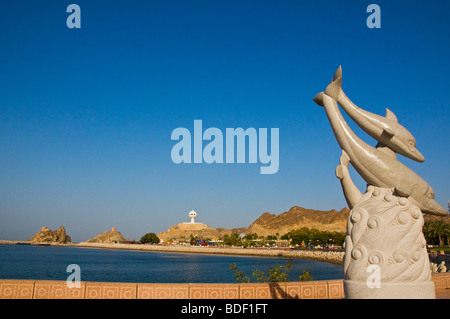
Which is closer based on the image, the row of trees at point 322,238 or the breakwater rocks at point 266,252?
the breakwater rocks at point 266,252

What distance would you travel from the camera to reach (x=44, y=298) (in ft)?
30.3

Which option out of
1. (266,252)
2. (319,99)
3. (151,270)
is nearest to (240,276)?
(319,99)

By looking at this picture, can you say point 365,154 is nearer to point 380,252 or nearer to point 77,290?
point 380,252

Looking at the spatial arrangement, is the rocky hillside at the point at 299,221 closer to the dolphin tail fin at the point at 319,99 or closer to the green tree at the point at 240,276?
the green tree at the point at 240,276

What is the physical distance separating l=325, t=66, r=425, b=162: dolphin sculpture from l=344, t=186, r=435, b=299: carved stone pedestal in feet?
3.96

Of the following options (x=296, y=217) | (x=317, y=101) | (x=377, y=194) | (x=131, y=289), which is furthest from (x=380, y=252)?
(x=296, y=217)

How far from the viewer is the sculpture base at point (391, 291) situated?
23.4 ft

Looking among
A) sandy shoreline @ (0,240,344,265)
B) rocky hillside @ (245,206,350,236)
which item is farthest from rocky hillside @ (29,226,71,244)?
rocky hillside @ (245,206,350,236)

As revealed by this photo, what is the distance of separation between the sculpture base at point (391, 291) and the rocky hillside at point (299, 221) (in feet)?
432

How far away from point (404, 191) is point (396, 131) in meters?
1.49

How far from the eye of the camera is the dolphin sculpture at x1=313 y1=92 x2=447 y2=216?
7973 millimetres

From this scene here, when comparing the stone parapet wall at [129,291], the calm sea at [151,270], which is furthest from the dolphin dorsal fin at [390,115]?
the calm sea at [151,270]

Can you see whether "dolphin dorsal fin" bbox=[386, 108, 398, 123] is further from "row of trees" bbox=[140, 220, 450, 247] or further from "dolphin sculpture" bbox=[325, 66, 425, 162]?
"row of trees" bbox=[140, 220, 450, 247]

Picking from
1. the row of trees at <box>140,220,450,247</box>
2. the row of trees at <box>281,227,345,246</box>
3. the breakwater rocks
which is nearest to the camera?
the breakwater rocks
